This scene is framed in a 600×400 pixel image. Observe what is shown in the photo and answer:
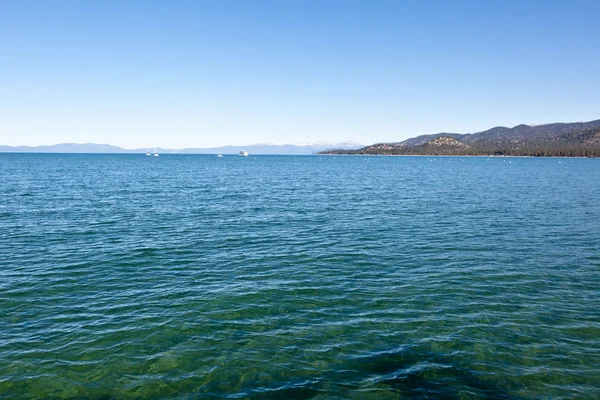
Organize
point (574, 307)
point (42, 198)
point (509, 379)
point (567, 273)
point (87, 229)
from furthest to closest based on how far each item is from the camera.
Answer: point (42, 198)
point (87, 229)
point (567, 273)
point (574, 307)
point (509, 379)

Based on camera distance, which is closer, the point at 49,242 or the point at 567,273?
the point at 567,273

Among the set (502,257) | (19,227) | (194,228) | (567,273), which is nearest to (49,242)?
(19,227)

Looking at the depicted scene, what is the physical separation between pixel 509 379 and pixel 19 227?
41208 mm

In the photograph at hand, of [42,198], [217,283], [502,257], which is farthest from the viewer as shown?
[42,198]

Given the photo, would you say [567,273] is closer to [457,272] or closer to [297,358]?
[457,272]

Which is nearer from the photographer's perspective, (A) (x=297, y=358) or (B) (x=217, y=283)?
(A) (x=297, y=358)

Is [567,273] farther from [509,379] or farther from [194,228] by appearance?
[194,228]

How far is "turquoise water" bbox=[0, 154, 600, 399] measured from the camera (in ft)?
43.6

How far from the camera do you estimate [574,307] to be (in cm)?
1934

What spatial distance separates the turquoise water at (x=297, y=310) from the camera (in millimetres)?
13297

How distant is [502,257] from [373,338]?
55.3 feet

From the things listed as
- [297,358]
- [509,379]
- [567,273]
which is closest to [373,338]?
[297,358]

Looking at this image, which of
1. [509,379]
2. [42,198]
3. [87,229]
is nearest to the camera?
[509,379]

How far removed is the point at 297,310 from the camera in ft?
61.8
